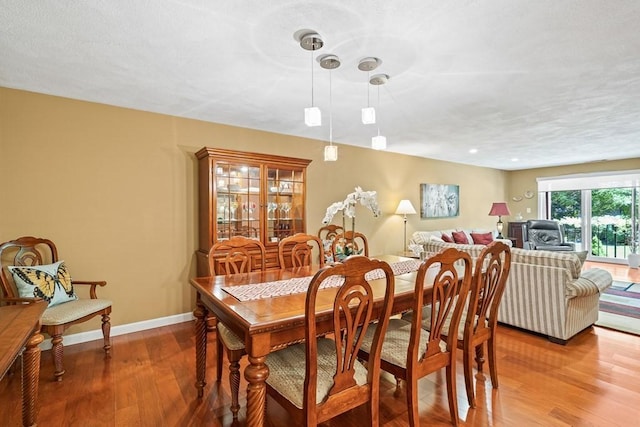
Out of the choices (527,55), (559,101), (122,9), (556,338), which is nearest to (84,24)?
(122,9)

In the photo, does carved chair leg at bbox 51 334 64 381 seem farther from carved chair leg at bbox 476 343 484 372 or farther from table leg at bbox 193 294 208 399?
carved chair leg at bbox 476 343 484 372

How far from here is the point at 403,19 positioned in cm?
175

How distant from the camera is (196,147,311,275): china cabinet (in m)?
3.35

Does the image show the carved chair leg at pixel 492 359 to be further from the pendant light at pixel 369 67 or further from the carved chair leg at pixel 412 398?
the pendant light at pixel 369 67

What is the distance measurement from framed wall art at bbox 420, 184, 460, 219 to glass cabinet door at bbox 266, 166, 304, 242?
10.6 ft

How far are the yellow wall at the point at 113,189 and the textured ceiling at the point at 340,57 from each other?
22cm

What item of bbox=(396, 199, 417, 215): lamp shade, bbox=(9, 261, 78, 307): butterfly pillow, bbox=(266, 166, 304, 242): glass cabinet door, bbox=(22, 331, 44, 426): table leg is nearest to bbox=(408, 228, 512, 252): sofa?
bbox=(396, 199, 417, 215): lamp shade

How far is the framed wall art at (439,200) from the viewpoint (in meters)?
6.26

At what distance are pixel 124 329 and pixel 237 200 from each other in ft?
5.74

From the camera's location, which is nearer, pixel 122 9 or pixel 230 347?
pixel 122 9

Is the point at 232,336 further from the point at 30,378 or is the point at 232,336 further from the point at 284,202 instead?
the point at 284,202

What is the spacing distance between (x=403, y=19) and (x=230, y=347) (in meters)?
2.13

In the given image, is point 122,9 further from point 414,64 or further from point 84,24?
point 414,64

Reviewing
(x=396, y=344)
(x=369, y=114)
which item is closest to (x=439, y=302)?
(x=396, y=344)
